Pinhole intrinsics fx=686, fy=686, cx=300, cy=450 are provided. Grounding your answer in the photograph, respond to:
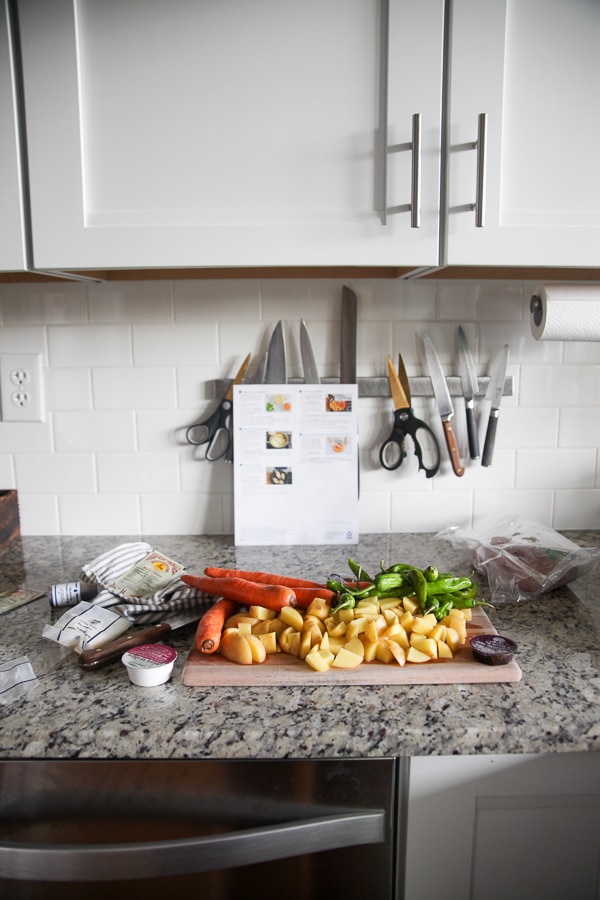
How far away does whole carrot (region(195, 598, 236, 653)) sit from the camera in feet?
2.87

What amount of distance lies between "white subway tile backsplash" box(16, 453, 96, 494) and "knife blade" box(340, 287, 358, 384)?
0.55 metres

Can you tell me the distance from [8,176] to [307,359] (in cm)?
60

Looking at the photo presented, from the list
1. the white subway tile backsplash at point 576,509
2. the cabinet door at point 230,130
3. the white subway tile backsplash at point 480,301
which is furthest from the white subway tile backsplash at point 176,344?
the white subway tile backsplash at point 576,509

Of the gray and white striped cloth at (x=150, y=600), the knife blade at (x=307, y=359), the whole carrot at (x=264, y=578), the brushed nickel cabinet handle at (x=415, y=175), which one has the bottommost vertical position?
the gray and white striped cloth at (x=150, y=600)

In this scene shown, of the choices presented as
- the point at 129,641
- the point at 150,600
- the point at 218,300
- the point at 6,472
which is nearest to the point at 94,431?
the point at 6,472

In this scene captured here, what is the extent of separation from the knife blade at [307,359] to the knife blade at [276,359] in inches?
1.5

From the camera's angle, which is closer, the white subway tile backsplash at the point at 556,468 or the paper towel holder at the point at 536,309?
the paper towel holder at the point at 536,309

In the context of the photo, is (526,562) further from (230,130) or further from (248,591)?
(230,130)

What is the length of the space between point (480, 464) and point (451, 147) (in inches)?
25.3

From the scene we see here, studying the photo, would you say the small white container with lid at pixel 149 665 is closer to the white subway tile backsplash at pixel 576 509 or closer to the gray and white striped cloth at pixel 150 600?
the gray and white striped cloth at pixel 150 600

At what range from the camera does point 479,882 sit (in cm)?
82

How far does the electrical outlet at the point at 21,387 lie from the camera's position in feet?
4.51

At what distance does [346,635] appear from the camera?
0.89 m

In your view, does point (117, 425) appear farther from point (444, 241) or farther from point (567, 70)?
point (567, 70)
